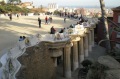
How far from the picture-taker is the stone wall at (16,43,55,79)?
58.7 feet

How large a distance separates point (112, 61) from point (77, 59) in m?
17.7

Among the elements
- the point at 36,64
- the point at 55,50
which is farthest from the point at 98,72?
the point at 55,50

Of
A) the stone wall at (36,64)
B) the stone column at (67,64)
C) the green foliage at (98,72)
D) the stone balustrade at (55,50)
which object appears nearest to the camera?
the green foliage at (98,72)

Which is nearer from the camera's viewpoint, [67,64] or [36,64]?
[36,64]

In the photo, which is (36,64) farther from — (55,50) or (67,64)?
(67,64)

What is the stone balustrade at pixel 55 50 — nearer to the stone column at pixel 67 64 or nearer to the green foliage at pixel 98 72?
the stone column at pixel 67 64

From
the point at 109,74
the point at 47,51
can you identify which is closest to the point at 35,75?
the point at 47,51

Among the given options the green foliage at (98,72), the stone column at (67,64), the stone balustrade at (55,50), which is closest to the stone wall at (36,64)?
the stone balustrade at (55,50)

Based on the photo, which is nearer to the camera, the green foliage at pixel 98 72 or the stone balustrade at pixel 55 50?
the green foliage at pixel 98 72

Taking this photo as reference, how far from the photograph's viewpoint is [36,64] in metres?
19.7

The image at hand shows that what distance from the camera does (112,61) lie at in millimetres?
11695

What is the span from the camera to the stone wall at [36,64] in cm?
1790

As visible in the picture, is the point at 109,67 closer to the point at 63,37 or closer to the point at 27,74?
the point at 27,74

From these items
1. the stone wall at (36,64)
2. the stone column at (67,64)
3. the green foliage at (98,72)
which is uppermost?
the green foliage at (98,72)
